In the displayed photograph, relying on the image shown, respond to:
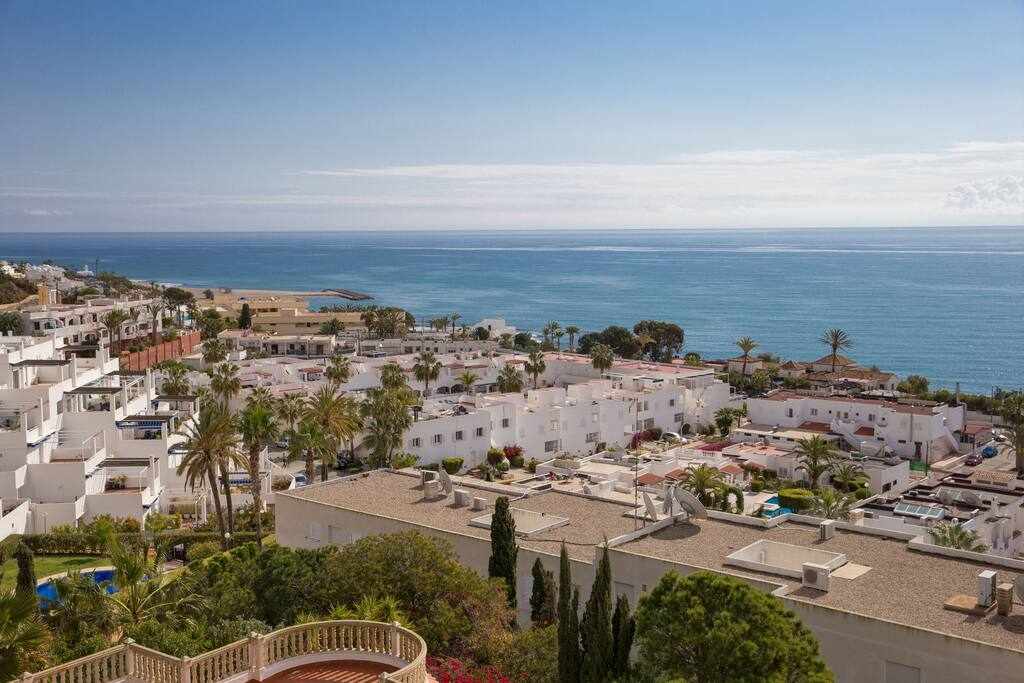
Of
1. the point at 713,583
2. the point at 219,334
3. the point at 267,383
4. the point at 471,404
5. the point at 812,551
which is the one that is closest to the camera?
the point at 713,583

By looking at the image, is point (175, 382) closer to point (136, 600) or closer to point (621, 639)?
point (136, 600)

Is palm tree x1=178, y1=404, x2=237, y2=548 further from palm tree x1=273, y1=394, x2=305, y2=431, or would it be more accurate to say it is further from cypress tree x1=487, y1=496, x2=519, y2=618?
cypress tree x1=487, y1=496, x2=519, y2=618

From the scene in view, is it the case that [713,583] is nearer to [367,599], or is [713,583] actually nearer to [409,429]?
[367,599]

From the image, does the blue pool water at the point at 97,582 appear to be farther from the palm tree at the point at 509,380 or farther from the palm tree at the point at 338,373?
the palm tree at the point at 509,380

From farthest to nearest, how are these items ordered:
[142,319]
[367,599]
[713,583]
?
[142,319] < [367,599] < [713,583]

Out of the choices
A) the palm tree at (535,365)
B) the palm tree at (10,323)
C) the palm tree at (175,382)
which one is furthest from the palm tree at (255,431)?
the palm tree at (10,323)

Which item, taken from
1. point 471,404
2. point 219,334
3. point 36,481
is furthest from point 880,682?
point 219,334

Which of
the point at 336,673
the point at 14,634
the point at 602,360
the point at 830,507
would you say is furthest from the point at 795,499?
the point at 14,634
